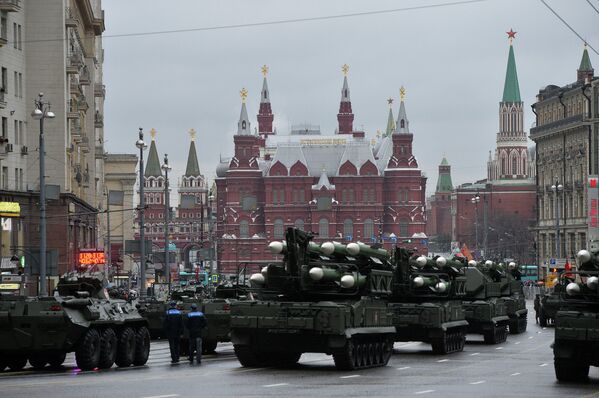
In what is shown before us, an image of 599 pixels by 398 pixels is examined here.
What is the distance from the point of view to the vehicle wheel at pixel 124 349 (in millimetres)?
29203

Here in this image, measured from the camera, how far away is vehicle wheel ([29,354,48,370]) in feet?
92.4

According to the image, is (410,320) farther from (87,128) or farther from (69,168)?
(87,128)

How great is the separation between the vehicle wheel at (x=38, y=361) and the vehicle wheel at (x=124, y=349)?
147 centimetres

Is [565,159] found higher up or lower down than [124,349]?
higher up

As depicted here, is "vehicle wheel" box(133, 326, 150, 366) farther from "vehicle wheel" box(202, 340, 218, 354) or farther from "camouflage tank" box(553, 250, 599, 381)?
"camouflage tank" box(553, 250, 599, 381)

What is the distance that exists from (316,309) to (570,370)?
16.9 ft

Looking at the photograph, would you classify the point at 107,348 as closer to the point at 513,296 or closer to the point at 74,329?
the point at 74,329

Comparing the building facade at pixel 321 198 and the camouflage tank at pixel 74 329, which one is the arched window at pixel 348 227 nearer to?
the building facade at pixel 321 198

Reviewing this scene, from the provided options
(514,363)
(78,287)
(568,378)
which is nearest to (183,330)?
(78,287)

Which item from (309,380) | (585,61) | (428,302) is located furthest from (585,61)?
(309,380)

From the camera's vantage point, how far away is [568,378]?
25.7 meters

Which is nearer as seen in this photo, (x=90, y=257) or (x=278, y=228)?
(x=90, y=257)

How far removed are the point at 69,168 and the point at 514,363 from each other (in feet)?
107

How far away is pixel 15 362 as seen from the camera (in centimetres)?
2802
